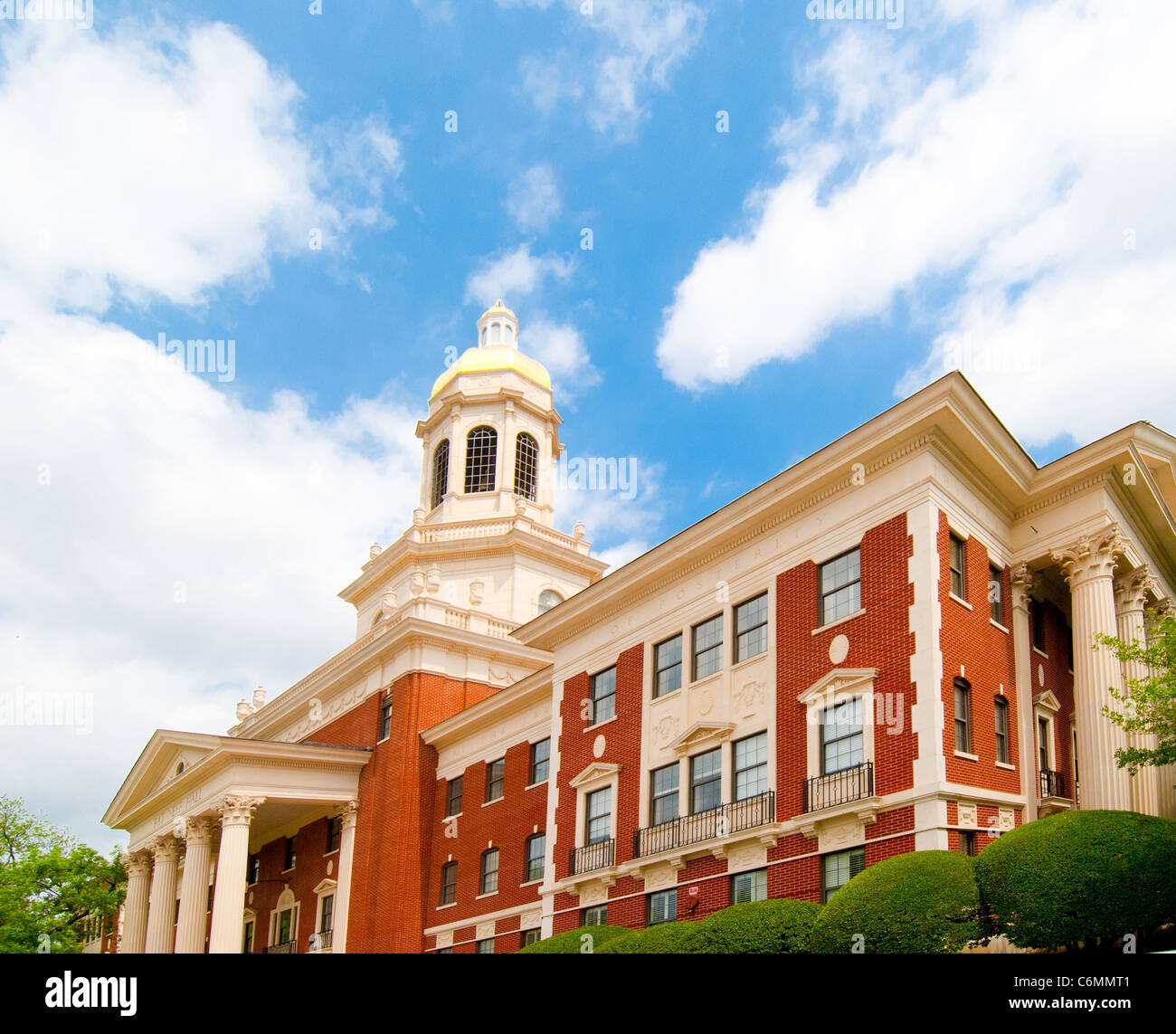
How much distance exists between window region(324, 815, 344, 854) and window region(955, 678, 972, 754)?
30.0 meters

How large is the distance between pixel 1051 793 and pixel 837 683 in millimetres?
5988

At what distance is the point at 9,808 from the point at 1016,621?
178 feet

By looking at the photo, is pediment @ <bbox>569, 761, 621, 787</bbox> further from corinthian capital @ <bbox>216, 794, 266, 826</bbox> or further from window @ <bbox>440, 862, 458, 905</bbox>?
corinthian capital @ <bbox>216, 794, 266, 826</bbox>

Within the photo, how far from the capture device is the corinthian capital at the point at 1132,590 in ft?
103

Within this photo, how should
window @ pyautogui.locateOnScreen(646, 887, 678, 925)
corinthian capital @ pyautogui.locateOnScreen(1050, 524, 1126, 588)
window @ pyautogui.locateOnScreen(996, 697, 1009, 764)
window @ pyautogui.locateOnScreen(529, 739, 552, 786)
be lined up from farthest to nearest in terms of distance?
1. window @ pyautogui.locateOnScreen(529, 739, 552, 786)
2. window @ pyautogui.locateOnScreen(646, 887, 678, 925)
3. corinthian capital @ pyautogui.locateOnScreen(1050, 524, 1126, 588)
4. window @ pyautogui.locateOnScreen(996, 697, 1009, 764)

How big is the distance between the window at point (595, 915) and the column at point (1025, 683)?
11.8 m

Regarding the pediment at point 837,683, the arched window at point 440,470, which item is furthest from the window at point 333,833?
the pediment at point 837,683

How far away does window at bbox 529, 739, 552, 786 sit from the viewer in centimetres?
4097

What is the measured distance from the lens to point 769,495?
31219 millimetres

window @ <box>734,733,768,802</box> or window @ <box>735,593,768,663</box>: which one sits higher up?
window @ <box>735,593,768,663</box>

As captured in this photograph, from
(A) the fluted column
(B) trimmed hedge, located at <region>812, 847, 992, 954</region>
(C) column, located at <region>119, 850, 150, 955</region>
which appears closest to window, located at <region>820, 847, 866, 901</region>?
(B) trimmed hedge, located at <region>812, 847, 992, 954</region>
